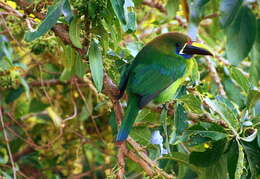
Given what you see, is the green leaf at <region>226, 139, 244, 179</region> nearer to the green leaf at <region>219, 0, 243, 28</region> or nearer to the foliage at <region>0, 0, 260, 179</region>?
the foliage at <region>0, 0, 260, 179</region>

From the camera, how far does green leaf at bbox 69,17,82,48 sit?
166 centimetres

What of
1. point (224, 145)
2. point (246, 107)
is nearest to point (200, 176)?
point (224, 145)

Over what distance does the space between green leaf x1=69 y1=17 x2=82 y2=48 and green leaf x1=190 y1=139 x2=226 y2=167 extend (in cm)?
61

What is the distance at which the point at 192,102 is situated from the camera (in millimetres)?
1867

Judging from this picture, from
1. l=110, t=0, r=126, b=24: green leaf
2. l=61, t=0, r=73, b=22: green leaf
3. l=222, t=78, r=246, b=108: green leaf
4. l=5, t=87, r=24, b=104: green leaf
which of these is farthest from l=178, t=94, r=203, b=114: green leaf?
l=5, t=87, r=24, b=104: green leaf

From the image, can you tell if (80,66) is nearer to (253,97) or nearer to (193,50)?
(193,50)

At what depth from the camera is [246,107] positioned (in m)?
1.95

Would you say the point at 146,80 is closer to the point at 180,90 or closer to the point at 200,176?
the point at 180,90

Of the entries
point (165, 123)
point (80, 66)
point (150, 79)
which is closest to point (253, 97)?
point (165, 123)

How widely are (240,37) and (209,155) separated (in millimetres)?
500

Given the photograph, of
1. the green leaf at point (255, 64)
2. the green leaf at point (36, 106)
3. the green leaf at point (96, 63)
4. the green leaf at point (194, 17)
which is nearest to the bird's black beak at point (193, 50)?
the green leaf at point (194, 17)

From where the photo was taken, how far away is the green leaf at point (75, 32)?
1657mm

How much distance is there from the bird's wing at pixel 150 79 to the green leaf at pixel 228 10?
321mm

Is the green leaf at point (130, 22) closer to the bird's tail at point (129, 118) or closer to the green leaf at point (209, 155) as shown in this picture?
the bird's tail at point (129, 118)
